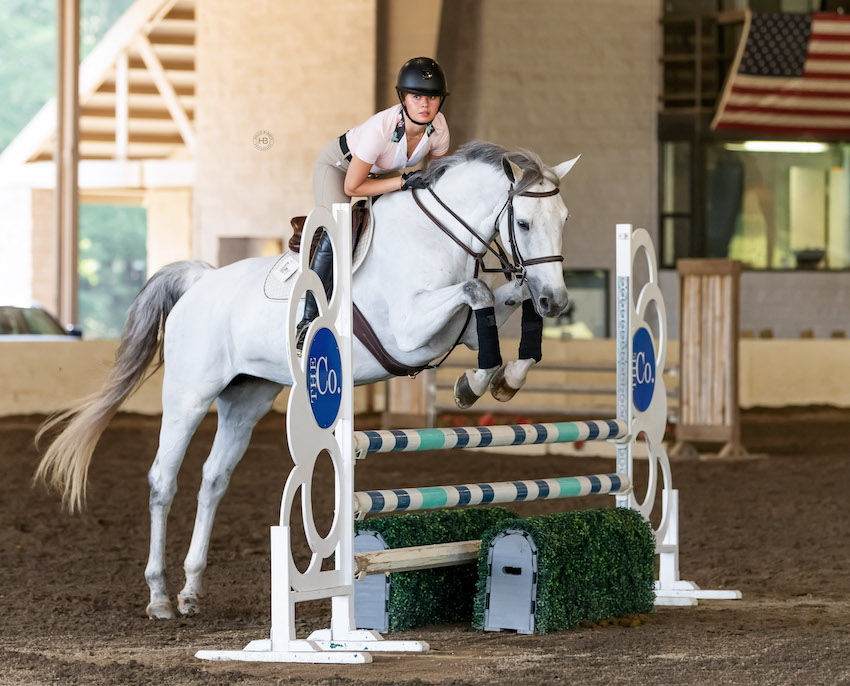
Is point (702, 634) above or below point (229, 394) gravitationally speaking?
below

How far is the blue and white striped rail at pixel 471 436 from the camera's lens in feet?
12.7

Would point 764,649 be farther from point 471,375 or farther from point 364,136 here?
point 364,136

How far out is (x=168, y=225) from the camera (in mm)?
23797

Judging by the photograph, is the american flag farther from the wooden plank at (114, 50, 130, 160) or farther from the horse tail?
the horse tail

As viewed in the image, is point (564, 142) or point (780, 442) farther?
point (564, 142)

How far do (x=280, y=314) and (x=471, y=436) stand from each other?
3.02ft

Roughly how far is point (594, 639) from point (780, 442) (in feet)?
27.7

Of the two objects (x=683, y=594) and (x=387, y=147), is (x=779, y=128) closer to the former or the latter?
(x=683, y=594)

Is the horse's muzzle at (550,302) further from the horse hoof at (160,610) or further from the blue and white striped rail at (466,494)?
the horse hoof at (160,610)

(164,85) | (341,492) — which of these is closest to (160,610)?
(341,492)

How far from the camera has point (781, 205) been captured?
1788 cm

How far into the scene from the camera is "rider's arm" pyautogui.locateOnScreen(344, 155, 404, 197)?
13.9 feet

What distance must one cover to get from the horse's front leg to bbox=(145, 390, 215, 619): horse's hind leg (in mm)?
1206

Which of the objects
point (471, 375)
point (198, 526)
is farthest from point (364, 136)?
point (198, 526)
